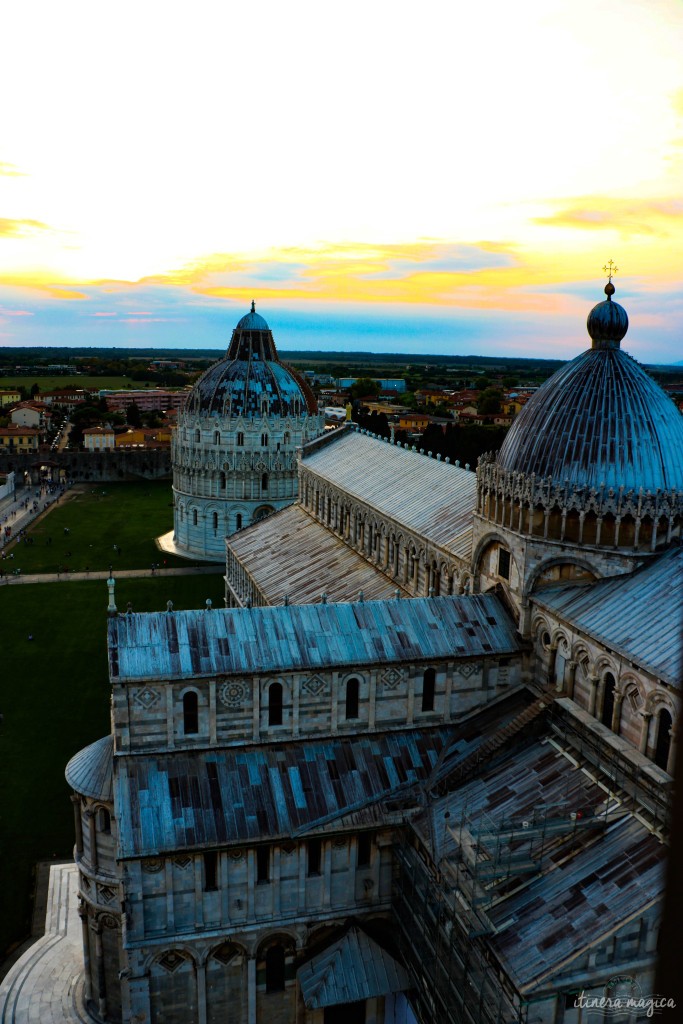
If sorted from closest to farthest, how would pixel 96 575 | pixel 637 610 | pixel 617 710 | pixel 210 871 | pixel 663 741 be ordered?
pixel 663 741 < pixel 617 710 < pixel 210 871 < pixel 637 610 < pixel 96 575

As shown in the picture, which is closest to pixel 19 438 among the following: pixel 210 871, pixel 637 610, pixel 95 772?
pixel 95 772

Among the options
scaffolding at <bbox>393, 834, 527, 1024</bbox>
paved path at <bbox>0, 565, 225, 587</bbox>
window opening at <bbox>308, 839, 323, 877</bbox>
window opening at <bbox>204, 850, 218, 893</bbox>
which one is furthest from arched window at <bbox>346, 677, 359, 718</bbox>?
paved path at <bbox>0, 565, 225, 587</bbox>

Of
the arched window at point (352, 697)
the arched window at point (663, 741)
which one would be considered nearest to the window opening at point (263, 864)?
the arched window at point (352, 697)

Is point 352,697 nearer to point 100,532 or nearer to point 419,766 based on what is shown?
point 419,766

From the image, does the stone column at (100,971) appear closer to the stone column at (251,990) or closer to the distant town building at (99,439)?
the stone column at (251,990)

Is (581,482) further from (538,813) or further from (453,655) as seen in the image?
(538,813)

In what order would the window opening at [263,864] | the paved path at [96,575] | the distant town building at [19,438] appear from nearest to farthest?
the window opening at [263,864]
the paved path at [96,575]
the distant town building at [19,438]
